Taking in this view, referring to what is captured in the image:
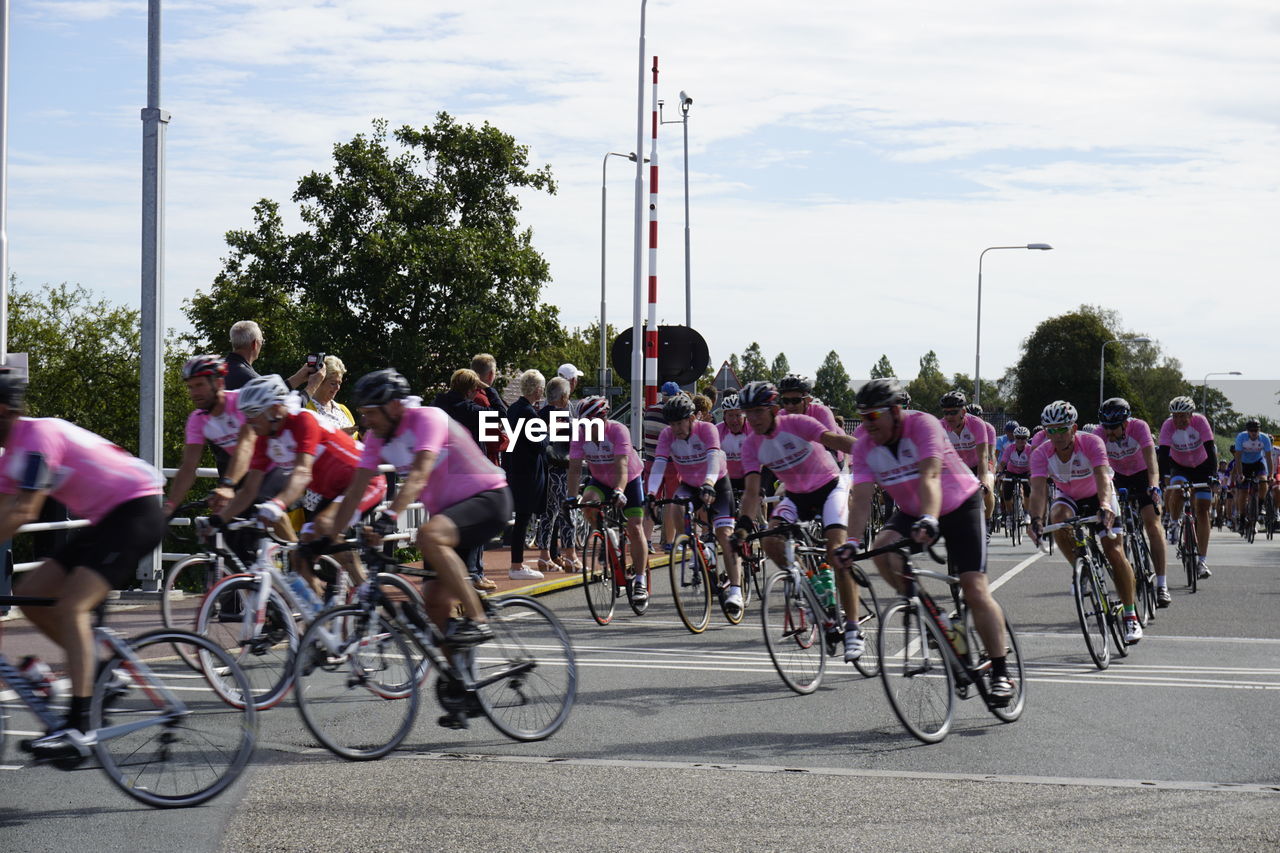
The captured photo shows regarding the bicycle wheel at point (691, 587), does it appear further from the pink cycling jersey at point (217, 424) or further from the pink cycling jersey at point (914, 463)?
the pink cycling jersey at point (217, 424)

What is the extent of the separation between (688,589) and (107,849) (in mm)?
6573

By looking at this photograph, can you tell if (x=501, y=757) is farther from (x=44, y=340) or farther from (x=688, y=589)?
(x=44, y=340)

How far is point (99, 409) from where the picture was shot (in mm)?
56625

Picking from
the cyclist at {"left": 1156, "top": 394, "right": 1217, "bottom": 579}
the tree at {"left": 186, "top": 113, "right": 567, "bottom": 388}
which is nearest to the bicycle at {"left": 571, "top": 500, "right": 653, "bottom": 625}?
the cyclist at {"left": 1156, "top": 394, "right": 1217, "bottom": 579}

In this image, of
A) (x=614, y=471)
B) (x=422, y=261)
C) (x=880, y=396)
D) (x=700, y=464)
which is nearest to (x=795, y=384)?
(x=700, y=464)

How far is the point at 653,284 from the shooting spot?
62.9 ft

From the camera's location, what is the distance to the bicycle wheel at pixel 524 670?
268 inches

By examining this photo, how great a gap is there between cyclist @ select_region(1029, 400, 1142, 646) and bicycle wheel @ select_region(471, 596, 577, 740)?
4135 mm

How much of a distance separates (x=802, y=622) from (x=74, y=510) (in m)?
4.40

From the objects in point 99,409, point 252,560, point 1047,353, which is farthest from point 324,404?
point 1047,353

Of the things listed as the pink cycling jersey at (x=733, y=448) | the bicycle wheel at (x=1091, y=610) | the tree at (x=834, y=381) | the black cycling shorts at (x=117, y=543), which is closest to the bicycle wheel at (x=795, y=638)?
the bicycle wheel at (x=1091, y=610)

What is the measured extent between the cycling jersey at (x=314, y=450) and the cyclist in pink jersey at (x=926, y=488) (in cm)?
300

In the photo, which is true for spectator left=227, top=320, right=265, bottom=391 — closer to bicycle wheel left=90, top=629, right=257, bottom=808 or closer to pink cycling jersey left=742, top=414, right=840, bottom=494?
pink cycling jersey left=742, top=414, right=840, bottom=494

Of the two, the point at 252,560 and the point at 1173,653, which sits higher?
the point at 252,560
